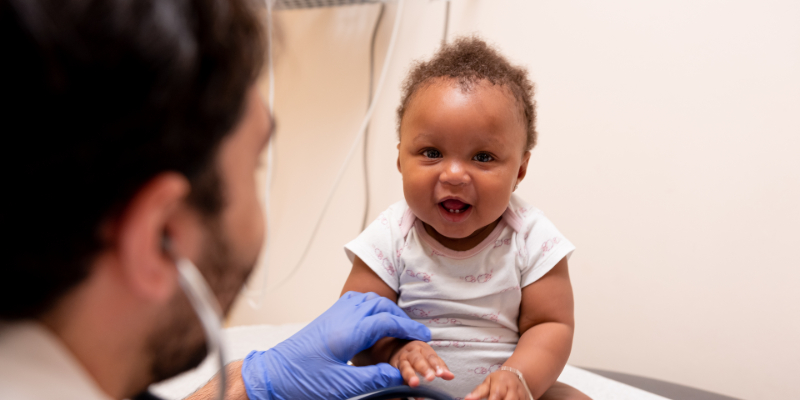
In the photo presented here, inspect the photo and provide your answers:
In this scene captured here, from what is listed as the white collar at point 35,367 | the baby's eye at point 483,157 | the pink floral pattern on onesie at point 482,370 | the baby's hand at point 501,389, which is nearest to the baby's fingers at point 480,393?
the baby's hand at point 501,389

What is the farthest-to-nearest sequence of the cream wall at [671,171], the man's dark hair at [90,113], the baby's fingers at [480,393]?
1. the cream wall at [671,171]
2. the baby's fingers at [480,393]
3. the man's dark hair at [90,113]

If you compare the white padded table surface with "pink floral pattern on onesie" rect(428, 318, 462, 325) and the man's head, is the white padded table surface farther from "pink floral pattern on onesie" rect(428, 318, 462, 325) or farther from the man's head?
the man's head

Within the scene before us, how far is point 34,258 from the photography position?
353 millimetres

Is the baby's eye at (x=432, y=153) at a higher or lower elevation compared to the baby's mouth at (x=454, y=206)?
higher

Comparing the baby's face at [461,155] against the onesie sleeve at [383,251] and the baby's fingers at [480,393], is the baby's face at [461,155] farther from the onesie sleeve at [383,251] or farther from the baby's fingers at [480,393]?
the baby's fingers at [480,393]

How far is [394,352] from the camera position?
32.4 inches

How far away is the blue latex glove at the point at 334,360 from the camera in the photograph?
30.8 inches

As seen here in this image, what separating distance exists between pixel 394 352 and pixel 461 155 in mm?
341

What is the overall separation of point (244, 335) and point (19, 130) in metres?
1.02

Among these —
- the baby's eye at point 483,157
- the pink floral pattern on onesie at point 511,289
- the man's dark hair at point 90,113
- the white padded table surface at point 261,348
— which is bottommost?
the white padded table surface at point 261,348

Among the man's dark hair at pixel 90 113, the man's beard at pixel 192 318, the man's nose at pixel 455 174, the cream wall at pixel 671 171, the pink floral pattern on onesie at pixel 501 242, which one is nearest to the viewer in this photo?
the man's dark hair at pixel 90 113

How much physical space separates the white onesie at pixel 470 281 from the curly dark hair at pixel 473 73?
172 millimetres

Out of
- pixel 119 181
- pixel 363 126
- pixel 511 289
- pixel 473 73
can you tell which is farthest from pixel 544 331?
pixel 363 126

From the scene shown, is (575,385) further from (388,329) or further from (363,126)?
(363,126)
